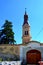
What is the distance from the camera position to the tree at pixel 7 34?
38.3 metres

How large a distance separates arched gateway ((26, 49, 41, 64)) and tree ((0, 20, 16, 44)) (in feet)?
46.3

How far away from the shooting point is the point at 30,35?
44.7 metres

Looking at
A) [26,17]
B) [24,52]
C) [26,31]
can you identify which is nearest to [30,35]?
[26,31]

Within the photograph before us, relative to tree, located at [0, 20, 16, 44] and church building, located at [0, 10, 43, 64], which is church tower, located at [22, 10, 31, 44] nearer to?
tree, located at [0, 20, 16, 44]

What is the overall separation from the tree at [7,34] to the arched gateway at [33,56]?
14102 mm

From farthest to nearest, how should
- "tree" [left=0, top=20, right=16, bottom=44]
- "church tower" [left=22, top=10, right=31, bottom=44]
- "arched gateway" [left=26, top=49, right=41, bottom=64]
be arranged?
"church tower" [left=22, top=10, right=31, bottom=44]
"tree" [left=0, top=20, right=16, bottom=44]
"arched gateway" [left=26, top=49, right=41, bottom=64]

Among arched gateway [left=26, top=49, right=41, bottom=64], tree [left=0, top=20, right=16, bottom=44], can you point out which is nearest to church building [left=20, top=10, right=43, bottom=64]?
arched gateway [left=26, top=49, right=41, bottom=64]

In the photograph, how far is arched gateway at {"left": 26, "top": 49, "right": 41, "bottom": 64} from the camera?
23875mm

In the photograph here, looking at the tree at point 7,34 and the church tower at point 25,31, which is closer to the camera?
the tree at point 7,34

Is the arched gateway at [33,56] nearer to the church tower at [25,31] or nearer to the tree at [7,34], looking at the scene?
the tree at [7,34]

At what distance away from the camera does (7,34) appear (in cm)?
3872

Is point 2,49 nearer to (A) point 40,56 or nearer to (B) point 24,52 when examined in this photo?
(B) point 24,52

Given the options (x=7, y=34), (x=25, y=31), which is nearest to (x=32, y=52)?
(x=7, y=34)

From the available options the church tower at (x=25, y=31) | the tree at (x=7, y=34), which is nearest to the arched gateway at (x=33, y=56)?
the tree at (x=7, y=34)
